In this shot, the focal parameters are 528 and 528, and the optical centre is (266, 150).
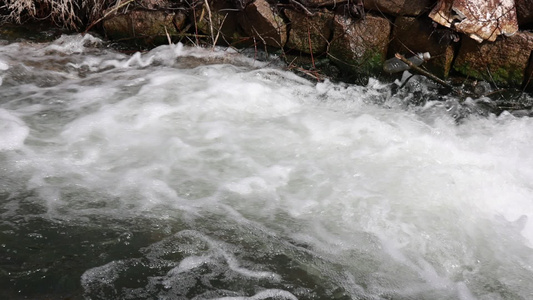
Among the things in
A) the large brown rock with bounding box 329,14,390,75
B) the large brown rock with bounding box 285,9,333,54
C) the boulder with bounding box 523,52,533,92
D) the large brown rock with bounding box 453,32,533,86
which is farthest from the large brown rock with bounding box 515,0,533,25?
the large brown rock with bounding box 285,9,333,54

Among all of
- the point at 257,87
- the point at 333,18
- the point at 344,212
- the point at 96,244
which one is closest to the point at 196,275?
the point at 96,244

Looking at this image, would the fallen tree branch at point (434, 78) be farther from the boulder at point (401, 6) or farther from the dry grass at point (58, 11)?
the dry grass at point (58, 11)

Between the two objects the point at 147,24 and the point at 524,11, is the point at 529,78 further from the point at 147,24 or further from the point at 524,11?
the point at 147,24

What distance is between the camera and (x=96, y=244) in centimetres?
272

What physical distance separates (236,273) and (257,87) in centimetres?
246

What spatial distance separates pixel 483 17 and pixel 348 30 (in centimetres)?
122

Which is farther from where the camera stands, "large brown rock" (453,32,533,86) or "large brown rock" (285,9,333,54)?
"large brown rock" (285,9,333,54)

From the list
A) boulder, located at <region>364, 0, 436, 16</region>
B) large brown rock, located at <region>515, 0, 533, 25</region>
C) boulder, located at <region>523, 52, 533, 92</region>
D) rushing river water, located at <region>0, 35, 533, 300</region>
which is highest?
large brown rock, located at <region>515, 0, 533, 25</region>

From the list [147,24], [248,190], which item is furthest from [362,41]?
[248,190]

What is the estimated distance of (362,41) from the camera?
5.15 metres

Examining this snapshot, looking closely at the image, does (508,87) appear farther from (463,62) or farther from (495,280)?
(495,280)

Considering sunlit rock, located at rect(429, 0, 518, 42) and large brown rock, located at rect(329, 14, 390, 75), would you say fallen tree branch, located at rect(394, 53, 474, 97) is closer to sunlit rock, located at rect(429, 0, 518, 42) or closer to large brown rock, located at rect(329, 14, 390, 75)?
large brown rock, located at rect(329, 14, 390, 75)

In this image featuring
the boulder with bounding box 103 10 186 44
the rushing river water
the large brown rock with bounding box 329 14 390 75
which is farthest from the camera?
the boulder with bounding box 103 10 186 44

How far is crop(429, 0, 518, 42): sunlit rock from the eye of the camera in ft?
15.6
